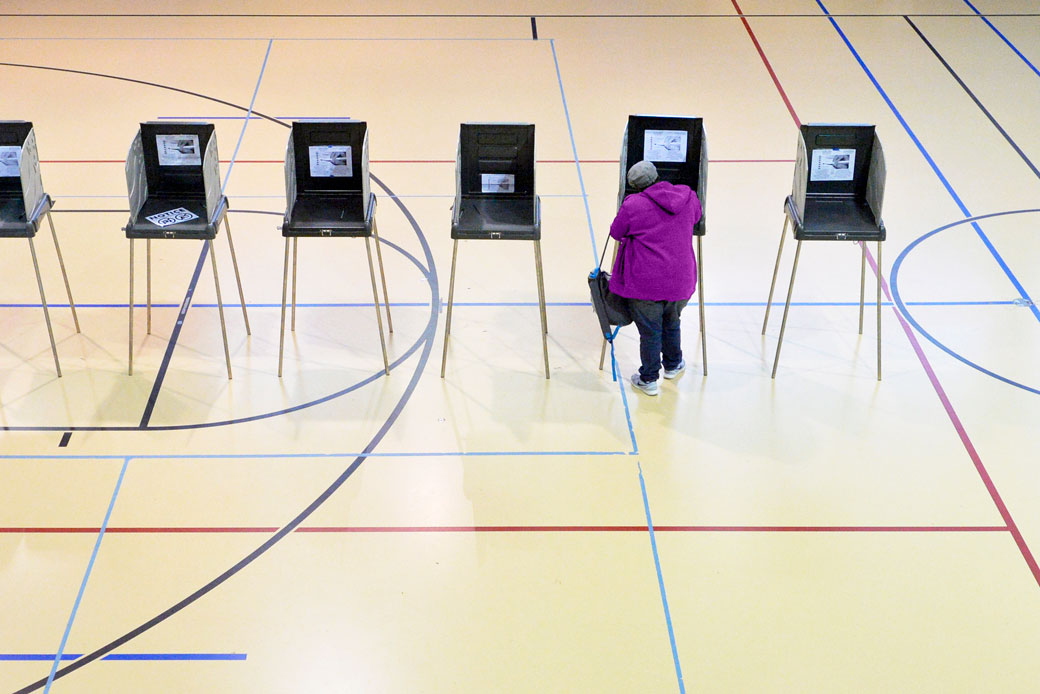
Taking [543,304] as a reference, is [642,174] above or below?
above

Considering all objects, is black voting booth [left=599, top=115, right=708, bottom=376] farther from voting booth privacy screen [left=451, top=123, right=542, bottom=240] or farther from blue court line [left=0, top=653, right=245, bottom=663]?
blue court line [left=0, top=653, right=245, bottom=663]

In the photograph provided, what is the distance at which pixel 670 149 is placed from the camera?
575cm

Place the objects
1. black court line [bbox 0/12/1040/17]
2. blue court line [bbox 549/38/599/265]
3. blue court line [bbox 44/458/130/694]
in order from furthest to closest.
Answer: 1. black court line [bbox 0/12/1040/17]
2. blue court line [bbox 549/38/599/265]
3. blue court line [bbox 44/458/130/694]

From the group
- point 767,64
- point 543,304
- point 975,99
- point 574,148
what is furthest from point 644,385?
point 975,99

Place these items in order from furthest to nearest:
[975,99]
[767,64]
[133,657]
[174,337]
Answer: [767,64], [975,99], [174,337], [133,657]

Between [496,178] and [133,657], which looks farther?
[496,178]

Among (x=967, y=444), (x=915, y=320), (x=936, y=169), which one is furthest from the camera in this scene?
(x=936, y=169)

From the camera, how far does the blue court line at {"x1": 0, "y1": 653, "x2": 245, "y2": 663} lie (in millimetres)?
4094

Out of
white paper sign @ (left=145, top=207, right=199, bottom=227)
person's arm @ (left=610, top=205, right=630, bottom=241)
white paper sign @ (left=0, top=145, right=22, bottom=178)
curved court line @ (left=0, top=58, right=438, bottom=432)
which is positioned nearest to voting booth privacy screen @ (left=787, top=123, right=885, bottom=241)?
person's arm @ (left=610, top=205, right=630, bottom=241)

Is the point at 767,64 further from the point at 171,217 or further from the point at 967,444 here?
the point at 171,217

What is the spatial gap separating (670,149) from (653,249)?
0.89 metres

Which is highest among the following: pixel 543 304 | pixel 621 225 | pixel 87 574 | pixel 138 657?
pixel 621 225

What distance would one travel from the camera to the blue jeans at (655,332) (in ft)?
17.6

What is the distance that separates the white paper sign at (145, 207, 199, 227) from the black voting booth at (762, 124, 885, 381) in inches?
128
